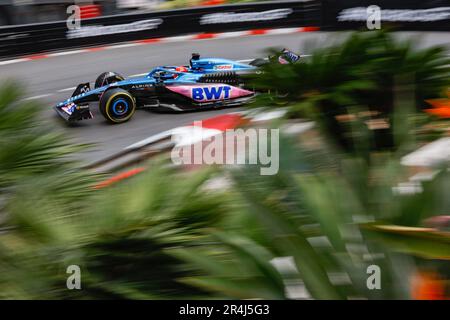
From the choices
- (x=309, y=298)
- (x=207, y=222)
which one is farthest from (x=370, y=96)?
(x=309, y=298)

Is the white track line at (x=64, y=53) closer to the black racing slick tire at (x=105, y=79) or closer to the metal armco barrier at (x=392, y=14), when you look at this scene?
→ the black racing slick tire at (x=105, y=79)

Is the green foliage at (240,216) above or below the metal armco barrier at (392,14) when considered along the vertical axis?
below

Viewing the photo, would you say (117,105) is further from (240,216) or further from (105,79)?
(240,216)

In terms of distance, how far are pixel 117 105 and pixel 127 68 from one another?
3.85 meters

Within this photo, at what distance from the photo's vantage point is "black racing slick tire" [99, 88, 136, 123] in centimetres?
800

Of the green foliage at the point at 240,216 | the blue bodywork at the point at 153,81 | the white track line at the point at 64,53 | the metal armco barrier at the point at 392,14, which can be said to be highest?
the metal armco barrier at the point at 392,14

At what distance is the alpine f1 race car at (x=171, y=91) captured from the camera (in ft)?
26.5

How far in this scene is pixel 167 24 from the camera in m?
13.8

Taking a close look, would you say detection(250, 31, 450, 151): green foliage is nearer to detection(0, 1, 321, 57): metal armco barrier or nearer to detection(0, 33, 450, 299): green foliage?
detection(0, 33, 450, 299): green foliage

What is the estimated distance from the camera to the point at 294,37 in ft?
43.0

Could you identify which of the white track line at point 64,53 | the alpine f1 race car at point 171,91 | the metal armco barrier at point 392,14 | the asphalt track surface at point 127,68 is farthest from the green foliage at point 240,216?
the white track line at point 64,53

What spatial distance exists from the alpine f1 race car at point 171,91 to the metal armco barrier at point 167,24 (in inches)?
193

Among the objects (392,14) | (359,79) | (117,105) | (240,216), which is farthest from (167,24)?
(240,216)

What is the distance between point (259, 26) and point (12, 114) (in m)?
11.3
